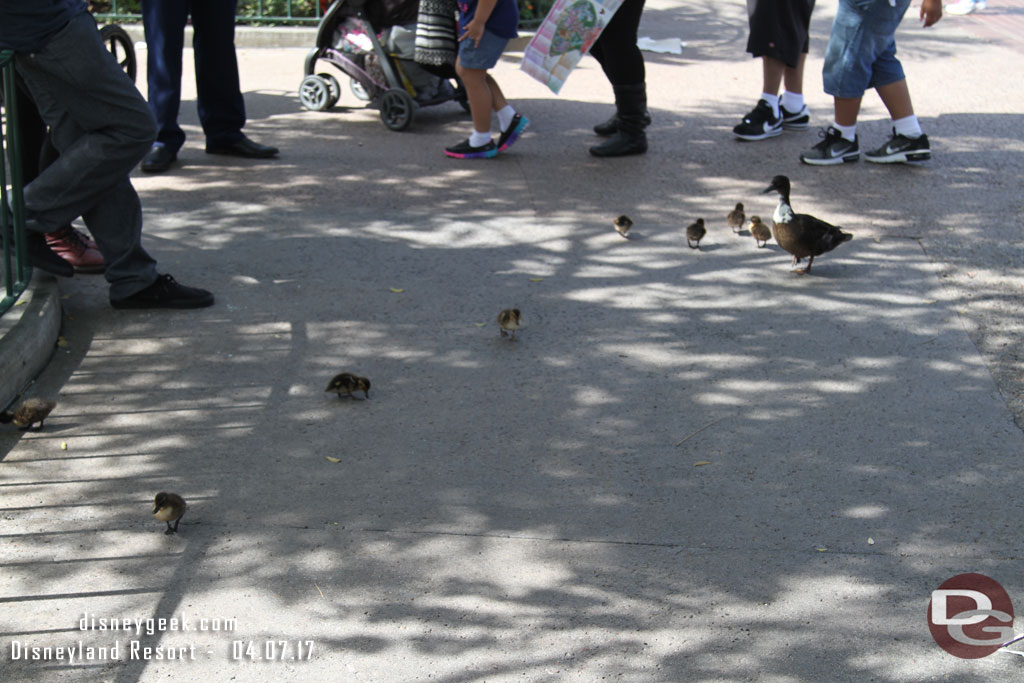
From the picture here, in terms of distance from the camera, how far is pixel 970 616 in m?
3.81

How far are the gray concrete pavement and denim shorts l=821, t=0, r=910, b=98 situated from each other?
0.75m

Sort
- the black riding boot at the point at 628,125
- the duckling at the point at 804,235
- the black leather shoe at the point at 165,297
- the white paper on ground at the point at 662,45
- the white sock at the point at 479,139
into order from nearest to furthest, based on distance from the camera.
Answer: the black leather shoe at the point at 165,297
the duckling at the point at 804,235
the black riding boot at the point at 628,125
the white sock at the point at 479,139
the white paper on ground at the point at 662,45

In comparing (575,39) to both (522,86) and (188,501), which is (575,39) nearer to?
(522,86)

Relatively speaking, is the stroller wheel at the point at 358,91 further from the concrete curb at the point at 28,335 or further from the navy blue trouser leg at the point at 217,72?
the concrete curb at the point at 28,335

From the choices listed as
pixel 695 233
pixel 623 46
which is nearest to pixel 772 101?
pixel 623 46

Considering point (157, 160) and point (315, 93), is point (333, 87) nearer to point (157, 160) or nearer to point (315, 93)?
point (315, 93)

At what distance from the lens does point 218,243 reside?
22.9ft

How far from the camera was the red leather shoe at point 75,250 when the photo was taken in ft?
20.9

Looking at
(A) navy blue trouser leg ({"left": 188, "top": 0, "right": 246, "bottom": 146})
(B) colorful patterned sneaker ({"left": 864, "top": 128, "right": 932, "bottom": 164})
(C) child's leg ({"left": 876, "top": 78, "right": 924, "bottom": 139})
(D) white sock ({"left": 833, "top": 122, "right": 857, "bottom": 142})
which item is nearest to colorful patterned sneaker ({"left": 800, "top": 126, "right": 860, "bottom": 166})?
(D) white sock ({"left": 833, "top": 122, "right": 857, "bottom": 142})

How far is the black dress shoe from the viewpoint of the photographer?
28.3ft

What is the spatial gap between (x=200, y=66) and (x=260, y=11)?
4.72 metres

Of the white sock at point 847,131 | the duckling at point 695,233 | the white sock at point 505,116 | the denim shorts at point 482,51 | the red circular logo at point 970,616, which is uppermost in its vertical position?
the denim shorts at point 482,51

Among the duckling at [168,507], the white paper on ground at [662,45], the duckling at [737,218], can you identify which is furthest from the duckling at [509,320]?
the white paper on ground at [662,45]

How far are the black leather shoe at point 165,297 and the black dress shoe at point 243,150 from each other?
283 centimetres
